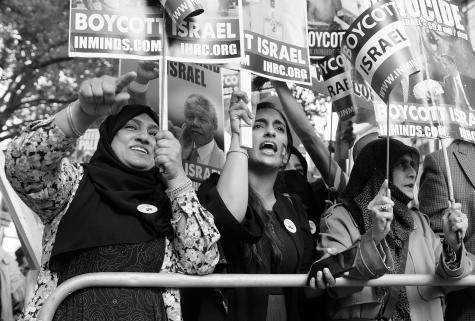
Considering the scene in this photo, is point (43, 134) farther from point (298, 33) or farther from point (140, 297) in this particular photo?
point (298, 33)

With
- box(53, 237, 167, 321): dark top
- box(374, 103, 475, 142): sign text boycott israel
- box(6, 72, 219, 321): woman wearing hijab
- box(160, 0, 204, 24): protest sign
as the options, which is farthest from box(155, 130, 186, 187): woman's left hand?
box(374, 103, 475, 142): sign text boycott israel

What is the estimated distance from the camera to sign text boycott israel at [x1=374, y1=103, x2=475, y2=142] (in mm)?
4027

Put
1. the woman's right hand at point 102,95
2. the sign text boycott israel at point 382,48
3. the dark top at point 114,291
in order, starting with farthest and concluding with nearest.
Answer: the sign text boycott israel at point 382,48, the dark top at point 114,291, the woman's right hand at point 102,95

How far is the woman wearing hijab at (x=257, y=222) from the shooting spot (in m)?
3.31

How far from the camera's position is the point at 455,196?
430cm

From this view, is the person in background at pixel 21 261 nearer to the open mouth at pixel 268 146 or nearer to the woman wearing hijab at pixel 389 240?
the open mouth at pixel 268 146

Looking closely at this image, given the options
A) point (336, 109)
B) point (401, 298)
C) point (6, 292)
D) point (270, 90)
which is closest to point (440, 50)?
point (336, 109)

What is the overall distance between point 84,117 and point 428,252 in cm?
193

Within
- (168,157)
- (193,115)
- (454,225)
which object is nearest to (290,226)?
(454,225)

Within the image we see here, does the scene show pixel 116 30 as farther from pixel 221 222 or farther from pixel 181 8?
pixel 221 222

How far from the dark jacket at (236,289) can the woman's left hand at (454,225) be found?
71cm

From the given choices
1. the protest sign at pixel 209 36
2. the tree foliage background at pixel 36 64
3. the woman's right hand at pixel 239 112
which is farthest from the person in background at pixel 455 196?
the tree foliage background at pixel 36 64

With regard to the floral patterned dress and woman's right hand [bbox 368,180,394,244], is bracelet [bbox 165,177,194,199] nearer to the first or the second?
the floral patterned dress

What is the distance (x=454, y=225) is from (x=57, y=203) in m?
1.85
